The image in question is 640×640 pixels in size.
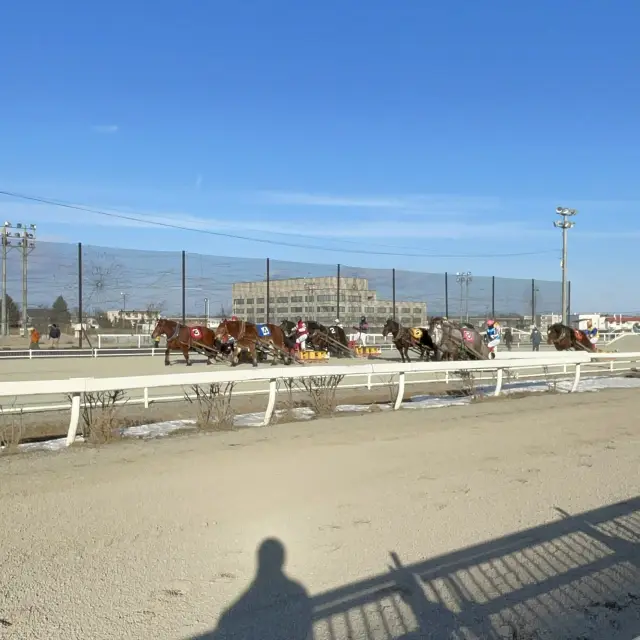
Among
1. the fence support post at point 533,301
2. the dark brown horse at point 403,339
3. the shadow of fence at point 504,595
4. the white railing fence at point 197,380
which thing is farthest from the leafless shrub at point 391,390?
the fence support post at point 533,301

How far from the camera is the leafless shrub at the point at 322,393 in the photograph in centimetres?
1133

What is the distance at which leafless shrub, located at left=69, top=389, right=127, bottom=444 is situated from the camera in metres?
8.55

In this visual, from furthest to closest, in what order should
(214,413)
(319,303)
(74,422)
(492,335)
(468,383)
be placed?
1. (319,303)
2. (492,335)
3. (468,383)
4. (214,413)
5. (74,422)

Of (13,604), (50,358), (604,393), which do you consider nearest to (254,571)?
(13,604)

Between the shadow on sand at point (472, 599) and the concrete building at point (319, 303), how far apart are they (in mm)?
34170

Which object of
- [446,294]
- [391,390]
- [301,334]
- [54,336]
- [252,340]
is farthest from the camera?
[446,294]

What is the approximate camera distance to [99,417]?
8.73 metres

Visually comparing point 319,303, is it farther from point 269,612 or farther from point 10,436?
point 269,612

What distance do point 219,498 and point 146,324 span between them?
33.8m

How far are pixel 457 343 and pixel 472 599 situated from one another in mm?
18047

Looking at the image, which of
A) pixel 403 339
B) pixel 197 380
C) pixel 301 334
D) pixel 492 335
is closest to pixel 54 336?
pixel 301 334

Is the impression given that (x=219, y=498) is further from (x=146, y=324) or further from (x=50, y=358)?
(x=146, y=324)

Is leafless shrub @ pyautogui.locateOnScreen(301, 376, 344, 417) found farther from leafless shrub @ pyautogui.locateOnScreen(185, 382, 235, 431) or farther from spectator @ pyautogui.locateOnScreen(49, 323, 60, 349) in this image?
spectator @ pyautogui.locateOnScreen(49, 323, 60, 349)

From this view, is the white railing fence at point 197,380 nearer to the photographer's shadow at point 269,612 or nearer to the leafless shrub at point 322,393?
the leafless shrub at point 322,393
